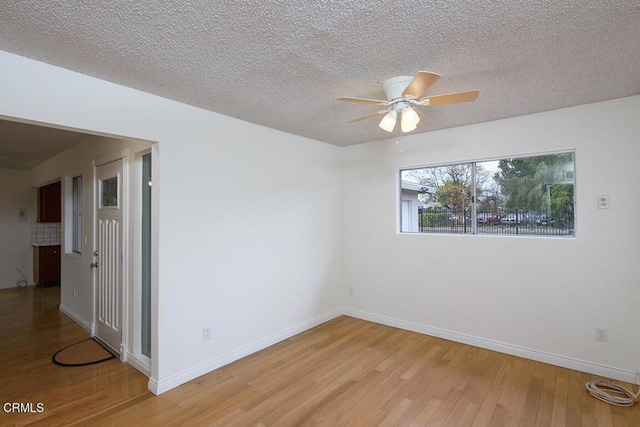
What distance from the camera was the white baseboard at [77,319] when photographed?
3789 mm

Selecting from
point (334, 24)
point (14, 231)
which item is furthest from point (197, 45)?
point (14, 231)

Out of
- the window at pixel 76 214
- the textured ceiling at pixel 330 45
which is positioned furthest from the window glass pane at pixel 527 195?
the window at pixel 76 214

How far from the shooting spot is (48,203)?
6.37 m

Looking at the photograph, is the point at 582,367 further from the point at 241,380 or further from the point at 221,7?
the point at 221,7

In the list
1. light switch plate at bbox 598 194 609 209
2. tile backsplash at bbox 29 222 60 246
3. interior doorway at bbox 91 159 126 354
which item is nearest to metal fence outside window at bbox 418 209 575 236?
light switch plate at bbox 598 194 609 209

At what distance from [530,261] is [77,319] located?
550cm

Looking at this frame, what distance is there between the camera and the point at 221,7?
1.46 metres

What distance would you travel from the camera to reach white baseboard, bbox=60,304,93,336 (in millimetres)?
3789

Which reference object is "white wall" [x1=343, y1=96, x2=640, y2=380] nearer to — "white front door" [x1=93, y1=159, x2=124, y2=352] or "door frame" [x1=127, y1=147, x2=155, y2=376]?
"door frame" [x1=127, y1=147, x2=155, y2=376]

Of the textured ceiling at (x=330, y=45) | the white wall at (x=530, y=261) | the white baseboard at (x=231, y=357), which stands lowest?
the white baseboard at (x=231, y=357)

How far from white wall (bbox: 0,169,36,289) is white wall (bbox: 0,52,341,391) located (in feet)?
19.7

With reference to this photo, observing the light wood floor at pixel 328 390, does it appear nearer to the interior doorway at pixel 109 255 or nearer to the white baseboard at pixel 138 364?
the white baseboard at pixel 138 364

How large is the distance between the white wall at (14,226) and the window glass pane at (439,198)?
7.51 meters

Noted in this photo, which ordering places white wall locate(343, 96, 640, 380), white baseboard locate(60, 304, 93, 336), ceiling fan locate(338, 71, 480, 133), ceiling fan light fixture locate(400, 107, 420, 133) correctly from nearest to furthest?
ceiling fan locate(338, 71, 480, 133)
ceiling fan light fixture locate(400, 107, 420, 133)
white wall locate(343, 96, 640, 380)
white baseboard locate(60, 304, 93, 336)
